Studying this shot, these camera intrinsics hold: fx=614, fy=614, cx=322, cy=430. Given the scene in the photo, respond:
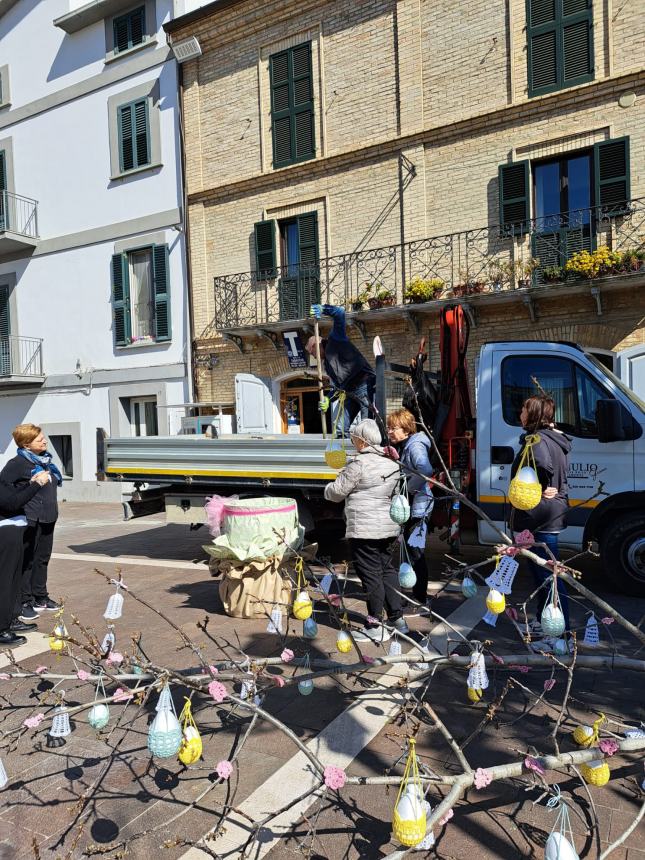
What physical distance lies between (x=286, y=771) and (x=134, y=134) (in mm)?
15876

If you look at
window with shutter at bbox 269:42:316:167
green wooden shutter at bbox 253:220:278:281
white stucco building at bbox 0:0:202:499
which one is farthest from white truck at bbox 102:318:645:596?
window with shutter at bbox 269:42:316:167

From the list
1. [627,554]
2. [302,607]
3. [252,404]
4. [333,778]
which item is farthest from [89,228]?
[333,778]

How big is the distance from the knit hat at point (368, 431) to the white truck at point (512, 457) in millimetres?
1511

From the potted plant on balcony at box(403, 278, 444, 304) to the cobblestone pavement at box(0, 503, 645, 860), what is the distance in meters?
7.69

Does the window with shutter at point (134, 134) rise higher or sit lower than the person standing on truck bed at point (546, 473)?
higher

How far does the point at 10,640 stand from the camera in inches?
193

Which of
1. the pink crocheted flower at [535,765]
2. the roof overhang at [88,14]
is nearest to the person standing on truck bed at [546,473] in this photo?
the pink crocheted flower at [535,765]

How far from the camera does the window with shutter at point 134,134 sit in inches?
599

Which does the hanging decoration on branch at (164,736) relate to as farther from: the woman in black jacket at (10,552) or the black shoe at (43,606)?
the black shoe at (43,606)

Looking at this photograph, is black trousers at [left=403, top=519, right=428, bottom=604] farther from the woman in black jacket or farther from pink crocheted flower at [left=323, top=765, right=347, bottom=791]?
the woman in black jacket

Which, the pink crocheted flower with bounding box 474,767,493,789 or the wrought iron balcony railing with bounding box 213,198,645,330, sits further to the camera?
the wrought iron balcony railing with bounding box 213,198,645,330

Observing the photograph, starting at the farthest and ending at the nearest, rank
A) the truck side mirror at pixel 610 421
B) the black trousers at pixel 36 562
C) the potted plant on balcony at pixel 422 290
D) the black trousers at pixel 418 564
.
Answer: the potted plant on balcony at pixel 422 290
the black trousers at pixel 36 562
the truck side mirror at pixel 610 421
the black trousers at pixel 418 564

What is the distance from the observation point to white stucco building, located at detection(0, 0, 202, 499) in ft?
49.4

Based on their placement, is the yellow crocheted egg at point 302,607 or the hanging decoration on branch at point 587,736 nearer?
the hanging decoration on branch at point 587,736
